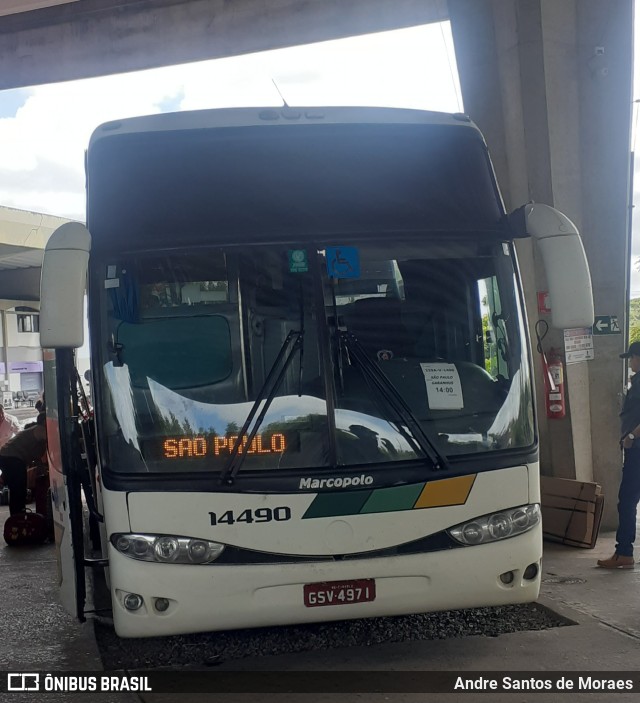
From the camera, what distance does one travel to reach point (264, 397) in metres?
4.57

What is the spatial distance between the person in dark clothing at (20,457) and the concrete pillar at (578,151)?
580 centimetres

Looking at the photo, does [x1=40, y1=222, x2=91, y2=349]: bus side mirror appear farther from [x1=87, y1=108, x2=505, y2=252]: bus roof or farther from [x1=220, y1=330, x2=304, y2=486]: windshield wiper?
[x1=220, y1=330, x2=304, y2=486]: windshield wiper

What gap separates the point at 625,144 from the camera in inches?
338

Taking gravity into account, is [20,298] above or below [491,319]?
above

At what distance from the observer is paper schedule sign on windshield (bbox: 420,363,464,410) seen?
15.5ft

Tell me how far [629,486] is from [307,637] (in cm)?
310

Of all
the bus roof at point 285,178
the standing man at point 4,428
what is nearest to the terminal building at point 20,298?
the standing man at point 4,428

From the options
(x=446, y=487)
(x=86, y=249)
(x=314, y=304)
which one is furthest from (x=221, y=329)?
(x=446, y=487)

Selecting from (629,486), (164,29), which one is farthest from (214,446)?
(164,29)

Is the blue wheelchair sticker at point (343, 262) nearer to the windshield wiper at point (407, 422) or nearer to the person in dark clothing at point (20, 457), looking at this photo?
the windshield wiper at point (407, 422)

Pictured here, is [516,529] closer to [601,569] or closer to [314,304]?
[314,304]

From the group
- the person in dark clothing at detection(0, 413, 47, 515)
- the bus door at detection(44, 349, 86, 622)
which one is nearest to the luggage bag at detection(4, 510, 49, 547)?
the person in dark clothing at detection(0, 413, 47, 515)

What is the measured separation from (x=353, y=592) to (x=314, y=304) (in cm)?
154

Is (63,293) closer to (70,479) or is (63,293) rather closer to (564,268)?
(70,479)
